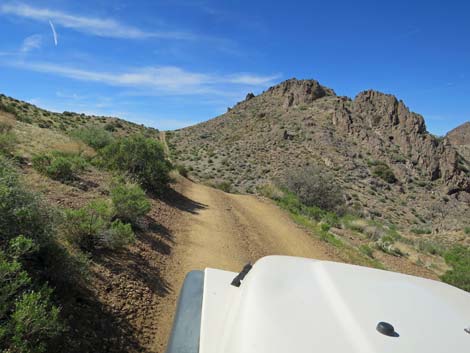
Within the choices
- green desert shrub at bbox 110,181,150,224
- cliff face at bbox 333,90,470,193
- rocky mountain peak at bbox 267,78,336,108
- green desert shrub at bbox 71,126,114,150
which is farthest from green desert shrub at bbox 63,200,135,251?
rocky mountain peak at bbox 267,78,336,108

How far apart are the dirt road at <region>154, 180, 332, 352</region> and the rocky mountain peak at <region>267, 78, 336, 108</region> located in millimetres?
55532

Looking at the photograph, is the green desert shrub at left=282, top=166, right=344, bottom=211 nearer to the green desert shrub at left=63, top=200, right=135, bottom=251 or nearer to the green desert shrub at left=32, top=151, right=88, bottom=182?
the green desert shrub at left=32, top=151, right=88, bottom=182

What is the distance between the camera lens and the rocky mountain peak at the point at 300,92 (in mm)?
67312

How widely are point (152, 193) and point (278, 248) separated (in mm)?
5829

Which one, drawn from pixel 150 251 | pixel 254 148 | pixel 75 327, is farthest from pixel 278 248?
Result: pixel 254 148

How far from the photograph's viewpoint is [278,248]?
9758 millimetres

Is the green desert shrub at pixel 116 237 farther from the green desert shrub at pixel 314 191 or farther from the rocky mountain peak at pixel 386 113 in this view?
the rocky mountain peak at pixel 386 113

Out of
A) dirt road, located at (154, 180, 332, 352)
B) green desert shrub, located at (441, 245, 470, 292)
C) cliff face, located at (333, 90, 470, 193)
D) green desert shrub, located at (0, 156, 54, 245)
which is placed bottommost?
green desert shrub, located at (441, 245, 470, 292)

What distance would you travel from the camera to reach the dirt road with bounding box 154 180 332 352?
21.5ft

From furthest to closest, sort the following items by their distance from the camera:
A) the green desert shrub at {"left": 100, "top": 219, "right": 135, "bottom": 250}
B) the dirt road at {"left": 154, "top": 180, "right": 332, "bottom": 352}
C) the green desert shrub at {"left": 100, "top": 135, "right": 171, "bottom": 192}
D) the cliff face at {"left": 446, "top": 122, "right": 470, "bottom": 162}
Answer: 1. the cliff face at {"left": 446, "top": 122, "right": 470, "bottom": 162}
2. the green desert shrub at {"left": 100, "top": 135, "right": 171, "bottom": 192}
3. the dirt road at {"left": 154, "top": 180, "right": 332, "bottom": 352}
4. the green desert shrub at {"left": 100, "top": 219, "right": 135, "bottom": 250}

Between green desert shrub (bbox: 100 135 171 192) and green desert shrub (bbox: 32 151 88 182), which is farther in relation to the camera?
green desert shrub (bbox: 100 135 171 192)

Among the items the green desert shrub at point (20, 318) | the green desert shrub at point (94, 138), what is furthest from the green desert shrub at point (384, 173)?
the green desert shrub at point (20, 318)

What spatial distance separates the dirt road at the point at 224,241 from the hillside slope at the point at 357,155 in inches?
578

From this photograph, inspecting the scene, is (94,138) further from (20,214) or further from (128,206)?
(20,214)
